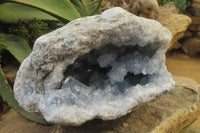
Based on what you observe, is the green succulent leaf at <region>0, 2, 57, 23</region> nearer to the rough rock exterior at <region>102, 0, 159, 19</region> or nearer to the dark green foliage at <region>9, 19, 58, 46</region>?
the dark green foliage at <region>9, 19, 58, 46</region>

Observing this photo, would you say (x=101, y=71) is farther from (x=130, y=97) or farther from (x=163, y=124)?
(x=163, y=124)

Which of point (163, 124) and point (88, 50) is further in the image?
point (163, 124)

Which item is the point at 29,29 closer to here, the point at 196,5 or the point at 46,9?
the point at 46,9

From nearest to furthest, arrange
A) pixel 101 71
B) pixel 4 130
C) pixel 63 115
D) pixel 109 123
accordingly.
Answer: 1. pixel 63 115
2. pixel 101 71
3. pixel 109 123
4. pixel 4 130

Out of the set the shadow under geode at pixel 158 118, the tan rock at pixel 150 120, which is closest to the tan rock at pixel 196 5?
the tan rock at pixel 150 120

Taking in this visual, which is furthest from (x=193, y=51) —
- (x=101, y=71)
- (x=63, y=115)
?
(x=63, y=115)
